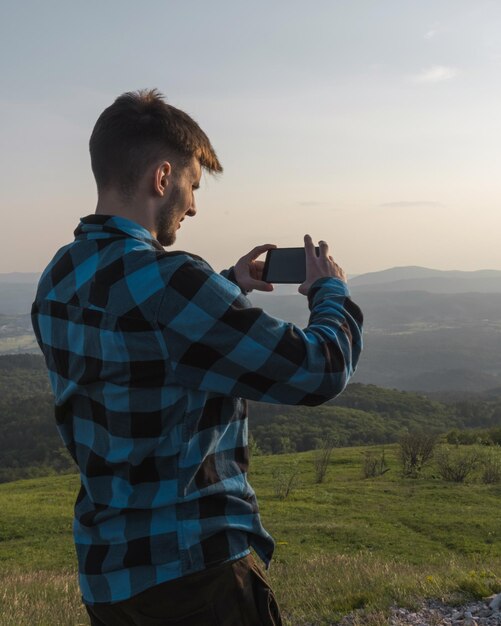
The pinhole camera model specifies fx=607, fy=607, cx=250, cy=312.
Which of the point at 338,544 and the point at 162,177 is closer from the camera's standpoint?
the point at 162,177

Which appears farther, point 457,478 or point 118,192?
point 457,478

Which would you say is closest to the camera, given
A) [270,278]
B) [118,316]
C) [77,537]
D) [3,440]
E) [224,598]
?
[118,316]

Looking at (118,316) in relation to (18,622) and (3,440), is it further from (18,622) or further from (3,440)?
(3,440)

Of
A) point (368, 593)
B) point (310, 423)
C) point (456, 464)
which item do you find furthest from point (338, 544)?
point (310, 423)

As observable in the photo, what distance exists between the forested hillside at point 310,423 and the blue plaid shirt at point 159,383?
237 feet

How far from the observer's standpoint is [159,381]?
1.70 m

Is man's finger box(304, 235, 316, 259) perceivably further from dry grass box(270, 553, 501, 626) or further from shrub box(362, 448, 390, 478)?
shrub box(362, 448, 390, 478)

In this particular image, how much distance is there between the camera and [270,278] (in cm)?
250

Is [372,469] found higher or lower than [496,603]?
lower

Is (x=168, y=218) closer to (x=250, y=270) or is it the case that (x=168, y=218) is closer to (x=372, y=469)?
(x=250, y=270)

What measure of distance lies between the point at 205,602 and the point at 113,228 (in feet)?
3.72

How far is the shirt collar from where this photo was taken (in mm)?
1810

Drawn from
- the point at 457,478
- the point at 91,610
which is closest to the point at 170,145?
the point at 91,610

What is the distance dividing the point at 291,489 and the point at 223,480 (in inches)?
1273
